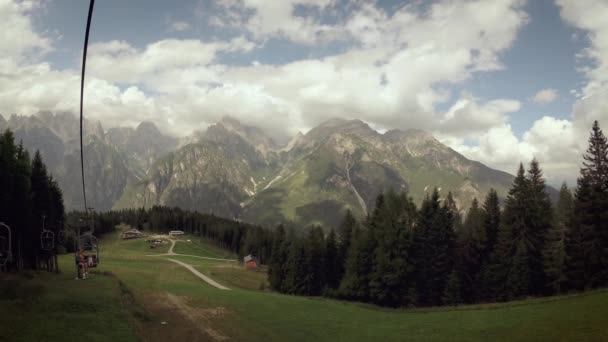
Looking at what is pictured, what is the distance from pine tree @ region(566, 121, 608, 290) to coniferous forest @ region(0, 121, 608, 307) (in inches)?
4.5

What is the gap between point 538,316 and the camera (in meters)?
33.8

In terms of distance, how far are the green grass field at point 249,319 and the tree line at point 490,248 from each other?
15.7 metres

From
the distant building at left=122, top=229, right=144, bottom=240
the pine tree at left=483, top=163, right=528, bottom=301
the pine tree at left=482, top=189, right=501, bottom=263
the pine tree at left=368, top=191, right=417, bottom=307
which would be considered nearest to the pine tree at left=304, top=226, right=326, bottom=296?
the pine tree at left=368, top=191, right=417, bottom=307

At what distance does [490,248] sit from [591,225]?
19134 mm

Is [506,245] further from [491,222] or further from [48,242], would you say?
[48,242]

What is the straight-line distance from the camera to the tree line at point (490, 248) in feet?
172

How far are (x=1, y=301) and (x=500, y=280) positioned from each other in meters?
63.0

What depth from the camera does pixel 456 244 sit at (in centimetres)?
6912

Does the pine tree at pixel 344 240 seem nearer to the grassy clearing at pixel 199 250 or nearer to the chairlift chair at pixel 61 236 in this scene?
the chairlift chair at pixel 61 236

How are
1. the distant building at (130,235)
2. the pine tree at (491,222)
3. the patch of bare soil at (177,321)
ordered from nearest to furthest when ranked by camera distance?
the patch of bare soil at (177,321), the pine tree at (491,222), the distant building at (130,235)

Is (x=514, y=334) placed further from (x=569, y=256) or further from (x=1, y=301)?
(x=1, y=301)

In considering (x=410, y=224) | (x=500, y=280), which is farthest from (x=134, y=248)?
(x=500, y=280)

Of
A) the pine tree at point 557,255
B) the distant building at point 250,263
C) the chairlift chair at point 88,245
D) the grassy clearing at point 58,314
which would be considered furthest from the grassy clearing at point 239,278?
the pine tree at point 557,255

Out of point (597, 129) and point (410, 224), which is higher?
point (597, 129)
